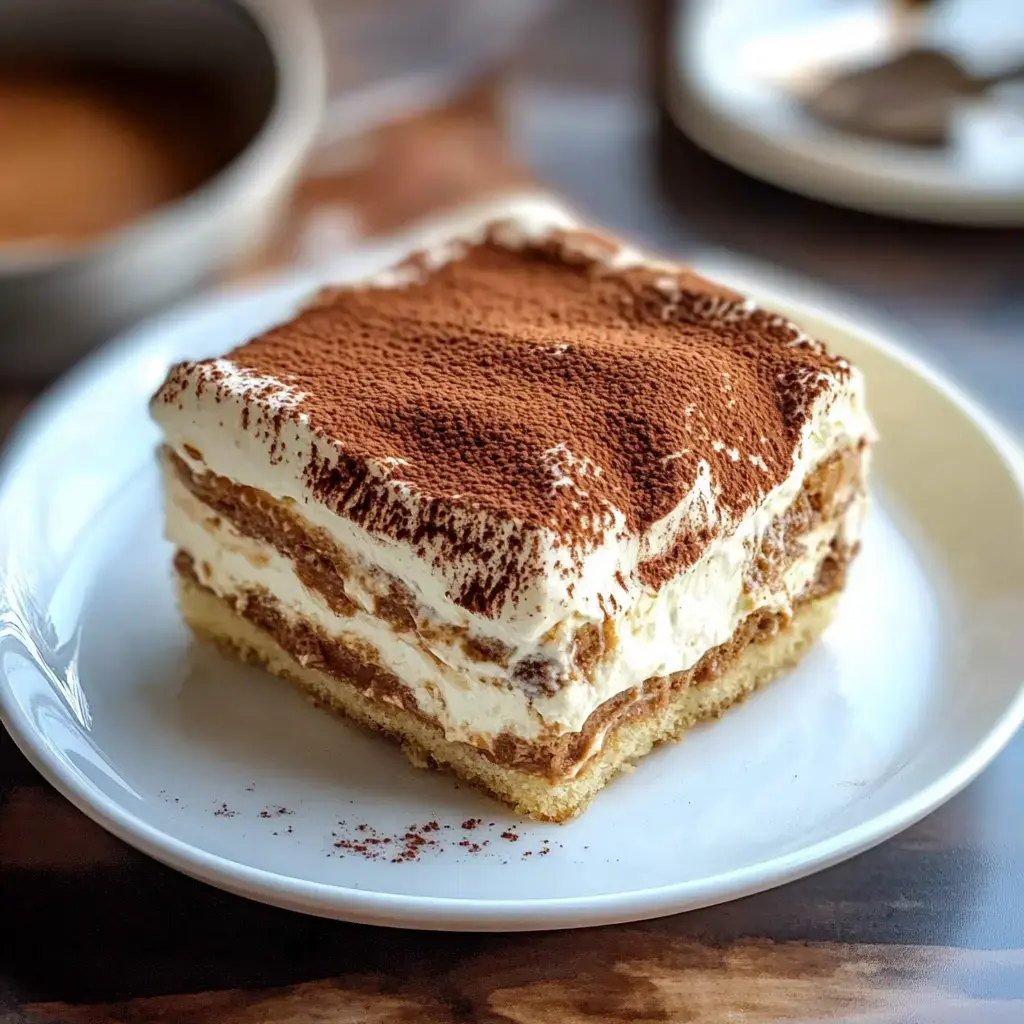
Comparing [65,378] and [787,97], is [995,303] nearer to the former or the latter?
[787,97]

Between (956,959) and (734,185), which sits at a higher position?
(734,185)

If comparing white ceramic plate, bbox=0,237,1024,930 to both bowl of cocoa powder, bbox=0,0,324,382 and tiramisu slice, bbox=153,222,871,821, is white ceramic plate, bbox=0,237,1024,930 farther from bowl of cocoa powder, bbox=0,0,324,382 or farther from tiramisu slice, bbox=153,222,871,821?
bowl of cocoa powder, bbox=0,0,324,382

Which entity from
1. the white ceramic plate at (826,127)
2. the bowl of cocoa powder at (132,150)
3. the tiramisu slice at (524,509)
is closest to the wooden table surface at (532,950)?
the tiramisu slice at (524,509)

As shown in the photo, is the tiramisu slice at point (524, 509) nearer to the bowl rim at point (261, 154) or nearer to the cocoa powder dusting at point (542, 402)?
the cocoa powder dusting at point (542, 402)

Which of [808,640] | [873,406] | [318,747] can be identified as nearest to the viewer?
[318,747]

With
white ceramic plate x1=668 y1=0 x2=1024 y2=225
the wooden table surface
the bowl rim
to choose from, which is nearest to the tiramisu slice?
the wooden table surface

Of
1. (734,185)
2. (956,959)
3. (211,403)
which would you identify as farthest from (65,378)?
(956,959)
